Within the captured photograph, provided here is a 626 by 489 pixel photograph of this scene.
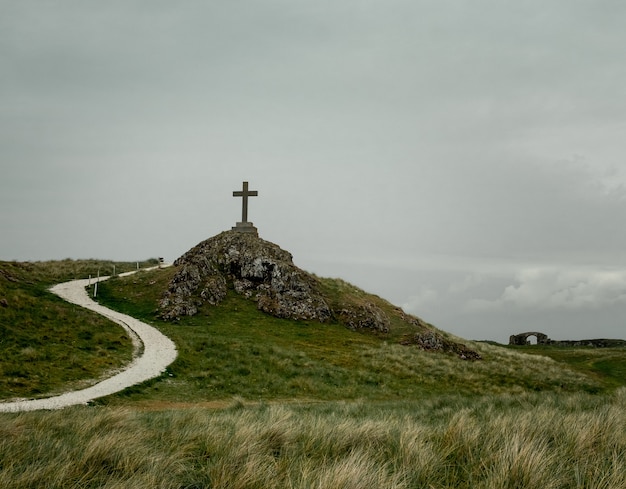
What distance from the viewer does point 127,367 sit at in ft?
83.8

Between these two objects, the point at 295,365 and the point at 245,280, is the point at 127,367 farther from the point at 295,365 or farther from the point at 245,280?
the point at 245,280

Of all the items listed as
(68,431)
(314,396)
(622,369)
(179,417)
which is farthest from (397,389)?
(622,369)

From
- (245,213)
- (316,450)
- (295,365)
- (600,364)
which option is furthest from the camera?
(245,213)

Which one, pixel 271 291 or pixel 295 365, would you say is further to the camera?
pixel 271 291

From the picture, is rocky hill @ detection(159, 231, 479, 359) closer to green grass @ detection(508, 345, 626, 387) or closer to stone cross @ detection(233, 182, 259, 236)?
stone cross @ detection(233, 182, 259, 236)

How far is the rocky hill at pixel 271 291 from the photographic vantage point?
147ft

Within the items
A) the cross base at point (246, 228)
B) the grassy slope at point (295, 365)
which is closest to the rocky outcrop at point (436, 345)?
the grassy slope at point (295, 365)

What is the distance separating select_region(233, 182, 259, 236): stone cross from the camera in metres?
49.5

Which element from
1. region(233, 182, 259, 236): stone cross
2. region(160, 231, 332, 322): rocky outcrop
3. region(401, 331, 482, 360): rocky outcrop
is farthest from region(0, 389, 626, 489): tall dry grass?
region(233, 182, 259, 236): stone cross

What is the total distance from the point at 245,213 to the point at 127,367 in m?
28.4

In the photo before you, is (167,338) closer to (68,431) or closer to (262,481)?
(68,431)

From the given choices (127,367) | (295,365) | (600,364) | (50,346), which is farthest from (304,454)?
(600,364)

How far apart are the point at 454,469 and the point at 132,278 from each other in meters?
50.0

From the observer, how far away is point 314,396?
24812 millimetres
